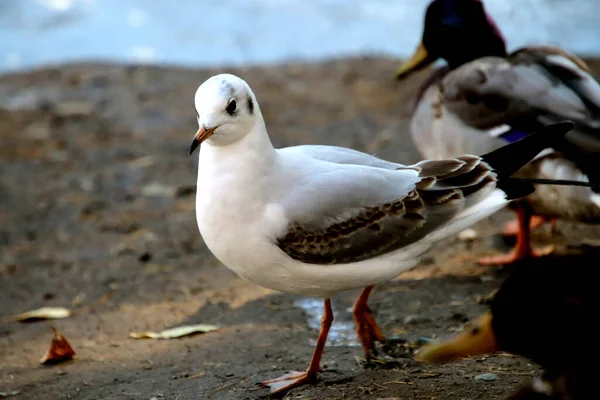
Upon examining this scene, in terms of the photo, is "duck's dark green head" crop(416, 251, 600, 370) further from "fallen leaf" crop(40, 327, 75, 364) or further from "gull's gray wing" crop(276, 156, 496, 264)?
"fallen leaf" crop(40, 327, 75, 364)

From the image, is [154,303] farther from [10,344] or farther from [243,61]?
[243,61]

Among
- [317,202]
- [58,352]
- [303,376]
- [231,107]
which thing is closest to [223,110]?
[231,107]

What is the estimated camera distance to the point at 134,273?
200 inches

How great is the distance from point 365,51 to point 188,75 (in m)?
1.98

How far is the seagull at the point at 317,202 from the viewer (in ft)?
10.4

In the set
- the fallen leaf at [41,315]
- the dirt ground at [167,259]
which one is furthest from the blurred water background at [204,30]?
the fallen leaf at [41,315]

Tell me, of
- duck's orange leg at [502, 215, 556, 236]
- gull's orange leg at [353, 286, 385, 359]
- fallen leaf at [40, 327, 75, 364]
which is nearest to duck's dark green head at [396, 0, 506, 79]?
duck's orange leg at [502, 215, 556, 236]

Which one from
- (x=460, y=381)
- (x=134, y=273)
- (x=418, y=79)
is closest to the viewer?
(x=460, y=381)

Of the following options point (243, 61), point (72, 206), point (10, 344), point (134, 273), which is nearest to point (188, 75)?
point (243, 61)

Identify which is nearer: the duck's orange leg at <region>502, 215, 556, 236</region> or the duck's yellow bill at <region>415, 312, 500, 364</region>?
the duck's yellow bill at <region>415, 312, 500, 364</region>

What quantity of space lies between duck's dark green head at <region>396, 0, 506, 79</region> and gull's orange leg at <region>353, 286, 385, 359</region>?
7.07 feet

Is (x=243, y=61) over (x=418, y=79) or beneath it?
over

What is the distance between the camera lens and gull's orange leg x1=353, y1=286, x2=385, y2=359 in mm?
3605

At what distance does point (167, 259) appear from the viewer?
5.26m
